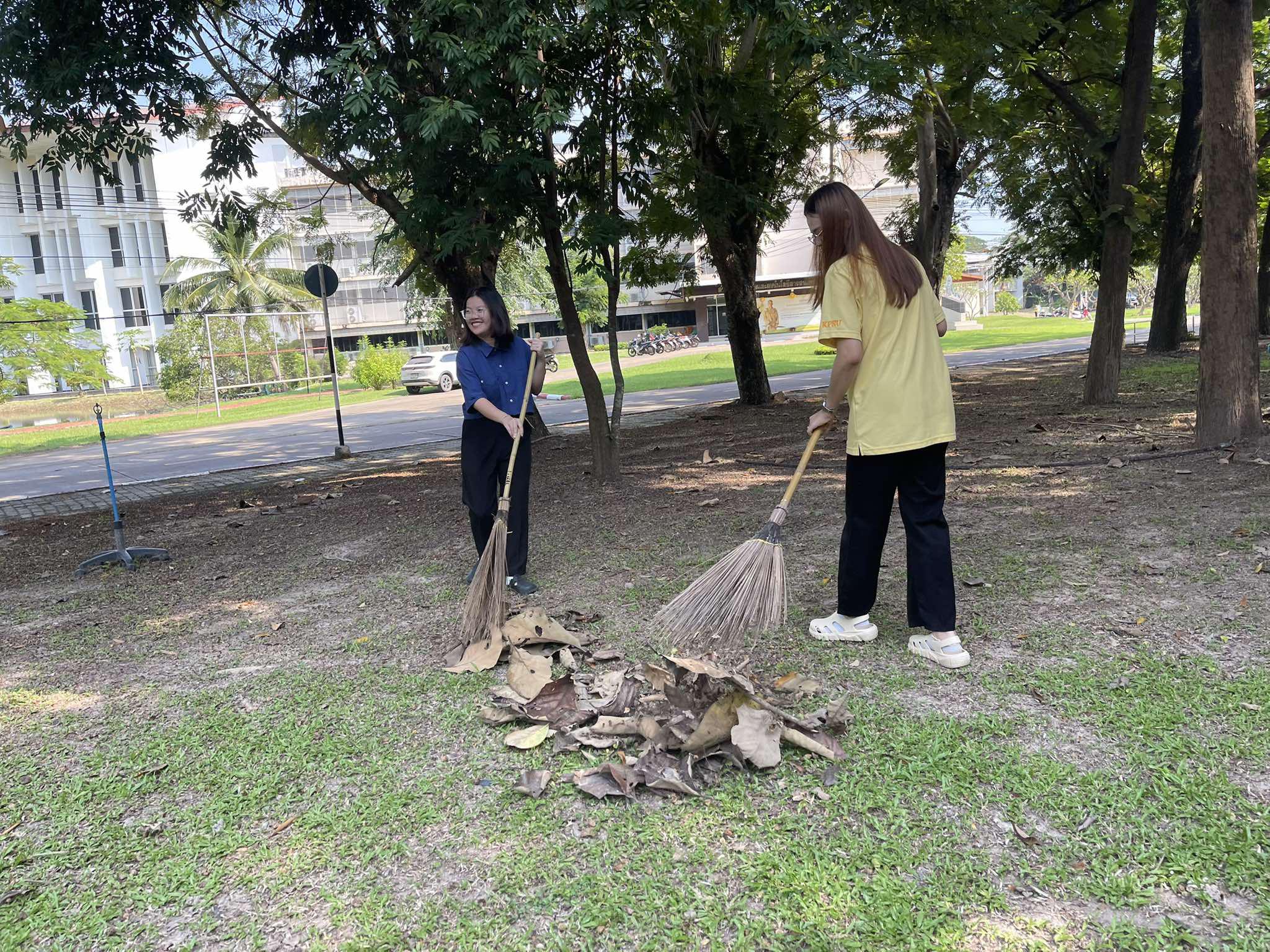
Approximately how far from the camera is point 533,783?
116 inches

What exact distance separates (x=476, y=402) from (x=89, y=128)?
506cm

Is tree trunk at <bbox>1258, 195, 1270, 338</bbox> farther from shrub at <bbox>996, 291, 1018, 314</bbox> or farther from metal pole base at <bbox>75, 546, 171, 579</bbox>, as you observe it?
shrub at <bbox>996, 291, 1018, 314</bbox>

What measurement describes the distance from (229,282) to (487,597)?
37264 millimetres

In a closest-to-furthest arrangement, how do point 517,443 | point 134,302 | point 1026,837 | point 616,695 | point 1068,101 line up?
point 1026,837 → point 616,695 → point 517,443 → point 1068,101 → point 134,302

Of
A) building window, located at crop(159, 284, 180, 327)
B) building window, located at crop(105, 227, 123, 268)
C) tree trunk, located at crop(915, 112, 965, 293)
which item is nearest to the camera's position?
tree trunk, located at crop(915, 112, 965, 293)

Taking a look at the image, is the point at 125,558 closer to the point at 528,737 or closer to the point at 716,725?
the point at 528,737

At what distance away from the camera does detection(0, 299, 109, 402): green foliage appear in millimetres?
21141

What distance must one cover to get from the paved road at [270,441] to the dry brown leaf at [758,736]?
662cm

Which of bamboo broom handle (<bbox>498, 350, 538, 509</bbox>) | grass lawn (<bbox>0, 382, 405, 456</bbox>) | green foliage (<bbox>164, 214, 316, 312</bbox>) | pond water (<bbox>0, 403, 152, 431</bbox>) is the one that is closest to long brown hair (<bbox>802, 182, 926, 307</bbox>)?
bamboo broom handle (<bbox>498, 350, 538, 509</bbox>)

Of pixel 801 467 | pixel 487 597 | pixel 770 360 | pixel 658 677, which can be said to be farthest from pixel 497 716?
pixel 770 360

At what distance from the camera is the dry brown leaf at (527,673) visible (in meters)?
3.63

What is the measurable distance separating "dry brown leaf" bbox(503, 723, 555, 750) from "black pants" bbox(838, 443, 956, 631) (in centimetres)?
152

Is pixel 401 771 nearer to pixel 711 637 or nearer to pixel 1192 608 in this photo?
pixel 711 637

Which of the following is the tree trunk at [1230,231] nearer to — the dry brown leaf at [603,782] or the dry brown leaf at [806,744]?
the dry brown leaf at [806,744]
